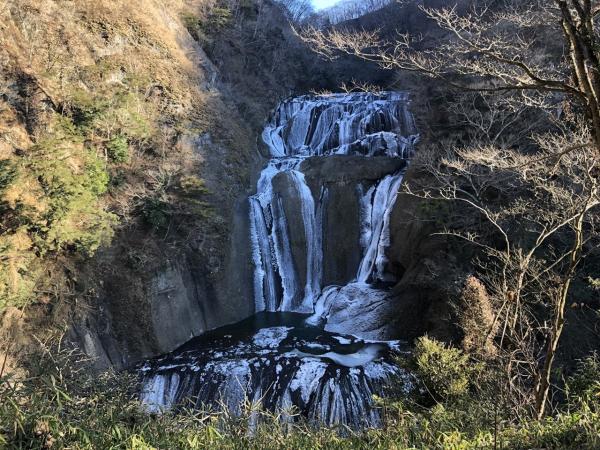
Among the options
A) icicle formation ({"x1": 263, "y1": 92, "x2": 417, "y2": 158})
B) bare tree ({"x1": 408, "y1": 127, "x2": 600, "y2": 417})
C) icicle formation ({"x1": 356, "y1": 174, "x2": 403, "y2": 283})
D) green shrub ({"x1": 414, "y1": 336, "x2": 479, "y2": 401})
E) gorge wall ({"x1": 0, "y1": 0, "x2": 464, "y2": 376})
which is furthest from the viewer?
icicle formation ({"x1": 263, "y1": 92, "x2": 417, "y2": 158})

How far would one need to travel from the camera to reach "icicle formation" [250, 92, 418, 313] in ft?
58.6

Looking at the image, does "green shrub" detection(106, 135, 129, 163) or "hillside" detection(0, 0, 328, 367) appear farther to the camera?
"green shrub" detection(106, 135, 129, 163)

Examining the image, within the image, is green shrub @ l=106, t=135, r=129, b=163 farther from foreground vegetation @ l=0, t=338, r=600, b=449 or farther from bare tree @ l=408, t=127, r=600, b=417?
foreground vegetation @ l=0, t=338, r=600, b=449

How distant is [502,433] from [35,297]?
36.6 ft

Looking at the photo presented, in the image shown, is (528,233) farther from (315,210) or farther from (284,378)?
(315,210)

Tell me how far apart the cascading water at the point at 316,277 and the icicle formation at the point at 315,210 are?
0.05 metres

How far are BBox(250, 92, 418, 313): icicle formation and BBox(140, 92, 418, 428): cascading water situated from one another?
48 millimetres

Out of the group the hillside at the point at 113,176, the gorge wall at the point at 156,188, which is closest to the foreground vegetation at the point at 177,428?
the hillside at the point at 113,176

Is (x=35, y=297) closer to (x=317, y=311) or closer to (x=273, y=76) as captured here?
(x=317, y=311)

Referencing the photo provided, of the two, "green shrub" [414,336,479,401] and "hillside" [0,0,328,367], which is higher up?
"hillside" [0,0,328,367]

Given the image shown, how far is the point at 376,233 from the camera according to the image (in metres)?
17.8

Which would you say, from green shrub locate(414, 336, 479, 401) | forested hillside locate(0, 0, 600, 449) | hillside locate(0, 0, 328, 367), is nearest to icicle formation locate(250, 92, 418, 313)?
forested hillside locate(0, 0, 600, 449)

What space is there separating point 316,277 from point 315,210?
299 cm

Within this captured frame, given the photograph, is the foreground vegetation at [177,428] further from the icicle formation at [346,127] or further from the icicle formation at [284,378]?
the icicle formation at [346,127]
